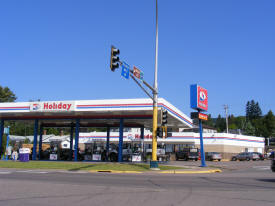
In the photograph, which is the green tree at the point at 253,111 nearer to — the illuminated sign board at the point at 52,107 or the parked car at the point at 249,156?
the parked car at the point at 249,156

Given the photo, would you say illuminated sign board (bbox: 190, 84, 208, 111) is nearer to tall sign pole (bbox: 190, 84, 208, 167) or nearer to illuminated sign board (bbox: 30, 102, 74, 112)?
tall sign pole (bbox: 190, 84, 208, 167)

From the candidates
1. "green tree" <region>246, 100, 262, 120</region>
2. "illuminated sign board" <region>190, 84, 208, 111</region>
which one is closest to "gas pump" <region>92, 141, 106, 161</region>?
"illuminated sign board" <region>190, 84, 208, 111</region>

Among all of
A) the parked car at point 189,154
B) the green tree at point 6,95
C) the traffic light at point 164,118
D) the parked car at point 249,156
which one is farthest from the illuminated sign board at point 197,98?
the green tree at point 6,95

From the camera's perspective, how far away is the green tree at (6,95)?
89.9 metres

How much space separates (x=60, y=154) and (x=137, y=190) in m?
27.9

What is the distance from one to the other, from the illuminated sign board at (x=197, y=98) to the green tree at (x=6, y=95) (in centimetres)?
7334

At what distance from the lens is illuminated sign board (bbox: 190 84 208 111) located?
27870mm

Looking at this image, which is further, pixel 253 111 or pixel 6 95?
pixel 253 111

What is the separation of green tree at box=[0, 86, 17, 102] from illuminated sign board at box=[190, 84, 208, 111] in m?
73.3

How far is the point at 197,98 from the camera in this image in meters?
27.9

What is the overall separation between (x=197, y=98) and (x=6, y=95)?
7532cm

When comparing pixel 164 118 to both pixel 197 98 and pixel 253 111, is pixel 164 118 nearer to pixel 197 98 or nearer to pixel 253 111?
pixel 197 98

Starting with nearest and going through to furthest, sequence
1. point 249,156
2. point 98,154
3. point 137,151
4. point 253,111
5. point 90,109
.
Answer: point 90,109, point 137,151, point 98,154, point 249,156, point 253,111

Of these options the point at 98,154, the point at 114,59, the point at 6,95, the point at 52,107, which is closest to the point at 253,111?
the point at 6,95
